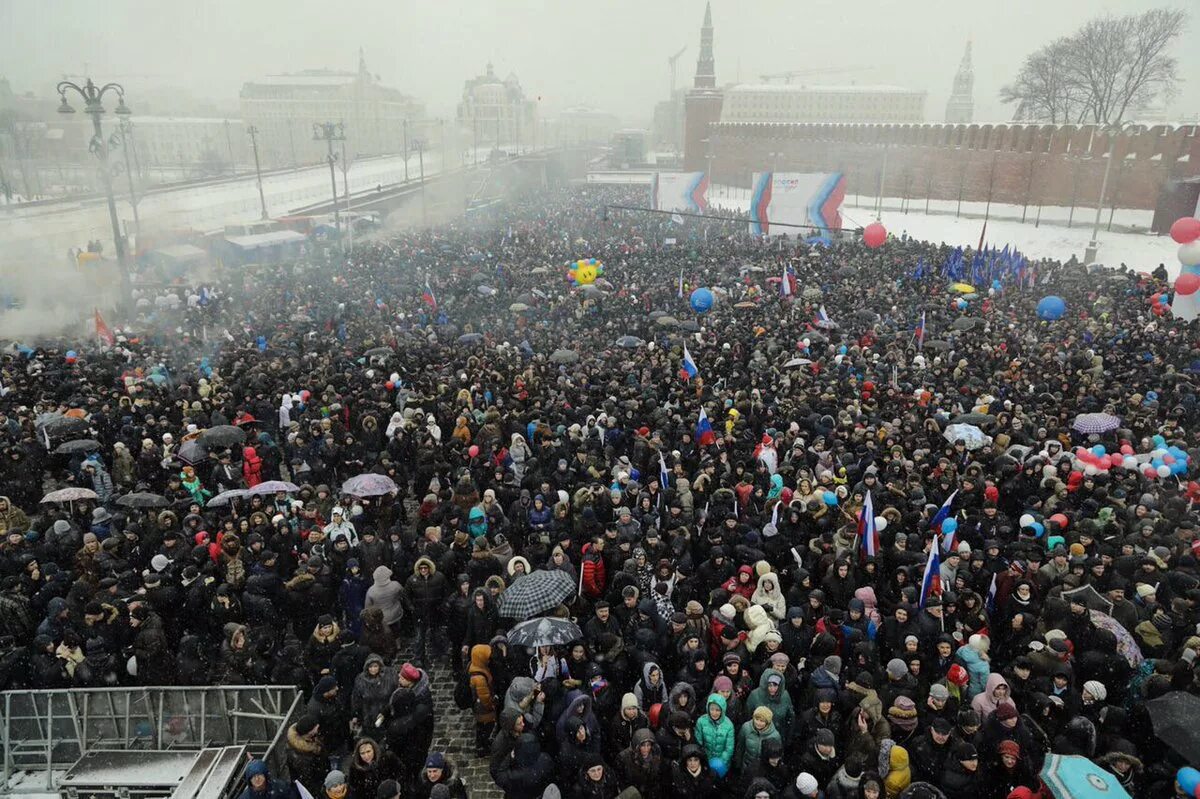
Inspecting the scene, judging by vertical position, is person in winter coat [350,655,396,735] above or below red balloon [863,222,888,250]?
below

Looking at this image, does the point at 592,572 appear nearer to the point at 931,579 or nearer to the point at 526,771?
the point at 526,771

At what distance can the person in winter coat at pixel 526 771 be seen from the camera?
4426 mm

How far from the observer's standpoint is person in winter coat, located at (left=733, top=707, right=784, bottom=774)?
4562mm

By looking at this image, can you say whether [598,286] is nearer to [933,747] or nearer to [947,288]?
[947,288]

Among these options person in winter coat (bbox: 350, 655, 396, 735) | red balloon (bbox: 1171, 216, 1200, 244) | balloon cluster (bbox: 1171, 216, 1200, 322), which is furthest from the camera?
red balloon (bbox: 1171, 216, 1200, 244)

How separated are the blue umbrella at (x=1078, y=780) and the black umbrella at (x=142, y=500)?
26.4ft

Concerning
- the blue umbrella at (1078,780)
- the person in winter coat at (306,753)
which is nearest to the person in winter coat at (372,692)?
the person in winter coat at (306,753)

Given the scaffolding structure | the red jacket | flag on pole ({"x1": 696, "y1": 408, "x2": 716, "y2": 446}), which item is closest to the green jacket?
the red jacket

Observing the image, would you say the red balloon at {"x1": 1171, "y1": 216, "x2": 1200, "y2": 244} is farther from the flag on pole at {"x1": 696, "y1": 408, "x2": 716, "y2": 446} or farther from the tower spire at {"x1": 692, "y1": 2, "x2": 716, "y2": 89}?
the tower spire at {"x1": 692, "y1": 2, "x2": 716, "y2": 89}

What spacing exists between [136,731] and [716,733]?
3997mm

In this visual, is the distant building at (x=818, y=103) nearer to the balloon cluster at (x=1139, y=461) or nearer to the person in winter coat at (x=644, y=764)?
the balloon cluster at (x=1139, y=461)

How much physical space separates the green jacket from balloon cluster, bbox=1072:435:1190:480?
5858 mm

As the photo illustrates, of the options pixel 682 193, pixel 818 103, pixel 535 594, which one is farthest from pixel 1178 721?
pixel 818 103

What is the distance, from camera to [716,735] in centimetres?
466
